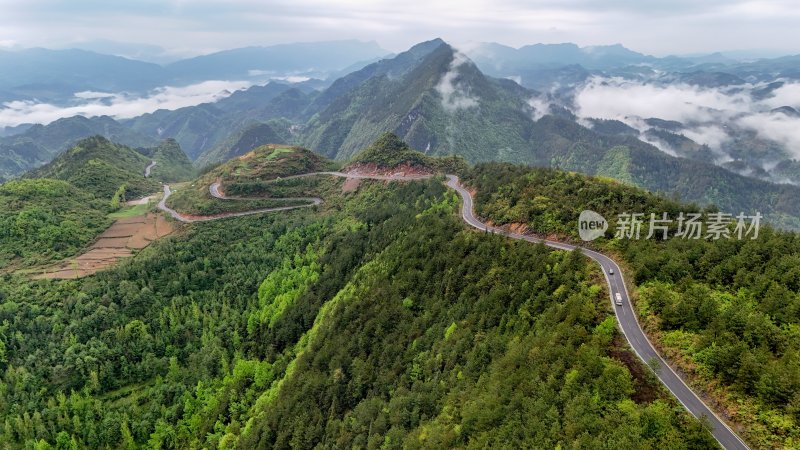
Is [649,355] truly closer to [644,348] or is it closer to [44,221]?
[644,348]

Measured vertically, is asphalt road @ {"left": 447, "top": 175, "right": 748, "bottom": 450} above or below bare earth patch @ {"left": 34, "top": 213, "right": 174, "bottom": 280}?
above

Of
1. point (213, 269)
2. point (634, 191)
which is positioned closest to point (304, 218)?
point (213, 269)

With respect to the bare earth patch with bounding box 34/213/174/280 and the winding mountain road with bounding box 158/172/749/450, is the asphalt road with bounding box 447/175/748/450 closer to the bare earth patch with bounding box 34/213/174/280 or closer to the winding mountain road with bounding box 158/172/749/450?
the winding mountain road with bounding box 158/172/749/450

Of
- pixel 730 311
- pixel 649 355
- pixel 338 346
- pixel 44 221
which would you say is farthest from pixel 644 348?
pixel 44 221

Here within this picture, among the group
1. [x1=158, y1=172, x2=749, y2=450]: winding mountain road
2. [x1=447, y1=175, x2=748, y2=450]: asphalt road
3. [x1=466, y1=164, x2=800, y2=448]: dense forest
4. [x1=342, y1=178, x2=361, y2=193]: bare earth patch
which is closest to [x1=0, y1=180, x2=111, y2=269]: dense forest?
[x1=342, y1=178, x2=361, y2=193]: bare earth patch

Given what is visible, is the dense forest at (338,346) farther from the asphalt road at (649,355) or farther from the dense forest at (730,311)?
the dense forest at (730,311)

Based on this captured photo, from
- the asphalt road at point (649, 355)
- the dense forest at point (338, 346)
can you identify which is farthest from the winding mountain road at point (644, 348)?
the dense forest at point (338, 346)
